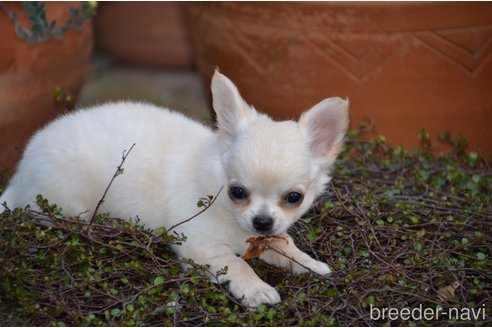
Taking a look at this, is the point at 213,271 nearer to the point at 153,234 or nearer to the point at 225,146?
the point at 153,234

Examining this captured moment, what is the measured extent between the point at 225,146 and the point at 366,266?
2.97 ft

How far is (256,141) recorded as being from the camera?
135 inches

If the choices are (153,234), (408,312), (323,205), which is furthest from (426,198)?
(153,234)

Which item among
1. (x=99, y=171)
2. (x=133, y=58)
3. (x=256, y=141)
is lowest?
(x=133, y=58)

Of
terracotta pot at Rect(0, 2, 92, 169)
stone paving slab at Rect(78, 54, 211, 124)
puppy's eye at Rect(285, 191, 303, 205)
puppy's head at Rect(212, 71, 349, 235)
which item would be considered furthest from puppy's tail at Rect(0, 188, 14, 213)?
stone paving slab at Rect(78, 54, 211, 124)

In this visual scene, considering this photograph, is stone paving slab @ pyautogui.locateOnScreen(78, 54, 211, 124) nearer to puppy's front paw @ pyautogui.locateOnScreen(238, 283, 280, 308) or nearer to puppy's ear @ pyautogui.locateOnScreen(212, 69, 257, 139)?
puppy's ear @ pyautogui.locateOnScreen(212, 69, 257, 139)

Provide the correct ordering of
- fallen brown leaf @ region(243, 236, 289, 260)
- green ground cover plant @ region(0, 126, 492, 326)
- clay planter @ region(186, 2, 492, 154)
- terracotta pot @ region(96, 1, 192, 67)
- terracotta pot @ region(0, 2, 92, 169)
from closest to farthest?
green ground cover plant @ region(0, 126, 492, 326) → fallen brown leaf @ region(243, 236, 289, 260) → terracotta pot @ region(0, 2, 92, 169) → clay planter @ region(186, 2, 492, 154) → terracotta pot @ region(96, 1, 192, 67)

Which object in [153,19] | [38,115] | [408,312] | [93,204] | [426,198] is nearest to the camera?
[408,312]

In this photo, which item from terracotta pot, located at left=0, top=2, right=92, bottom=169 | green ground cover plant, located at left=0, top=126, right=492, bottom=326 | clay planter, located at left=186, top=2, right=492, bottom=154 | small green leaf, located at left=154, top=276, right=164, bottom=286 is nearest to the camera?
green ground cover plant, located at left=0, top=126, right=492, bottom=326

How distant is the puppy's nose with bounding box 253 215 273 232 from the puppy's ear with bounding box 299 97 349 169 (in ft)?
1.49

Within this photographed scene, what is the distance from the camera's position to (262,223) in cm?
342

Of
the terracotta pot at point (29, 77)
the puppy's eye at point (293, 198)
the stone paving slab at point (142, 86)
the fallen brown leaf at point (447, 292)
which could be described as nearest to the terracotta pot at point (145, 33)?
the stone paving slab at point (142, 86)

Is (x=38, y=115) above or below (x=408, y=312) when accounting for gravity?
above

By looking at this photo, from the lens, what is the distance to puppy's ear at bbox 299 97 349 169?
11.7 feet
